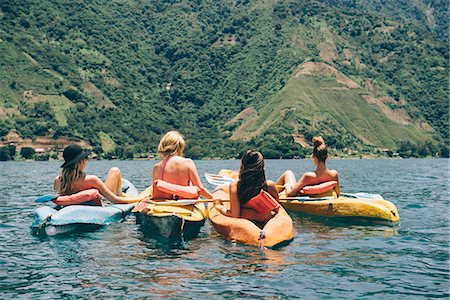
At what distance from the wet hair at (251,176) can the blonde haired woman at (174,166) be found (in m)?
1.68

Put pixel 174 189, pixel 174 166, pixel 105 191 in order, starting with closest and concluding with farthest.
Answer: pixel 174 166 < pixel 174 189 < pixel 105 191

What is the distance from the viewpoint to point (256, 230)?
1338cm

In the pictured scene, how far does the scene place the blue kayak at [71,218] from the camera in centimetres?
1521

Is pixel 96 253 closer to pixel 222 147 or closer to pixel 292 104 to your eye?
pixel 222 147

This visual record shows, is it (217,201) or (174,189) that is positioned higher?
(174,189)

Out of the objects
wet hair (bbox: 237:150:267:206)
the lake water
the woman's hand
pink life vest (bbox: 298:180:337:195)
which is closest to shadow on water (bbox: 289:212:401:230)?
the lake water

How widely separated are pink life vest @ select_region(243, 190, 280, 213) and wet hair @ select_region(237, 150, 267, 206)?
120 mm

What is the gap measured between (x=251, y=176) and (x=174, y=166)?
2474mm

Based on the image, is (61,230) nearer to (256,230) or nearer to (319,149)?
(256,230)

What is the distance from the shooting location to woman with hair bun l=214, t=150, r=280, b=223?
14.0m

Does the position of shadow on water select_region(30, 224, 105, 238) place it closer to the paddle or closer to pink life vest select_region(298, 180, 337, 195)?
the paddle

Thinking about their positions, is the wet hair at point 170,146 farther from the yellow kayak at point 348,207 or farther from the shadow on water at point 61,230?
the yellow kayak at point 348,207

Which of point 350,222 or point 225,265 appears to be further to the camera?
point 350,222

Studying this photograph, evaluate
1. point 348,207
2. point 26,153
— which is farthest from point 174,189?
point 26,153
